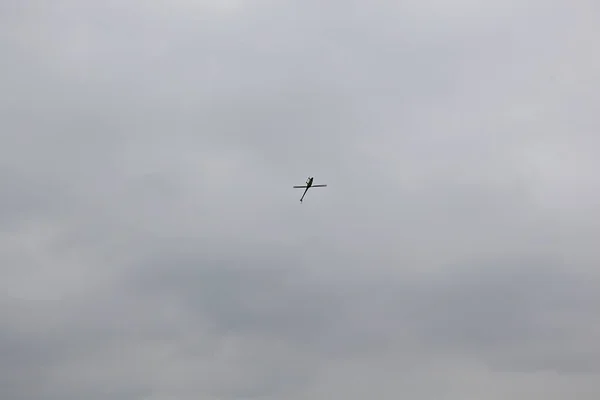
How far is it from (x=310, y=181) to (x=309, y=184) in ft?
3.53

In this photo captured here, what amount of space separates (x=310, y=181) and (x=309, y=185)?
1.59 m

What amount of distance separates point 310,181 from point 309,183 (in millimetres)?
773

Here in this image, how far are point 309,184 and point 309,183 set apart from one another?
0.33m

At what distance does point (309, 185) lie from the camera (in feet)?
326

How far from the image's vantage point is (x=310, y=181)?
10019 centimetres

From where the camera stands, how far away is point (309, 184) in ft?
328

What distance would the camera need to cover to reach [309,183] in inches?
3935

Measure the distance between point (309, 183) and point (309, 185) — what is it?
871 mm

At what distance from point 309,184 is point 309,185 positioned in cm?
61
